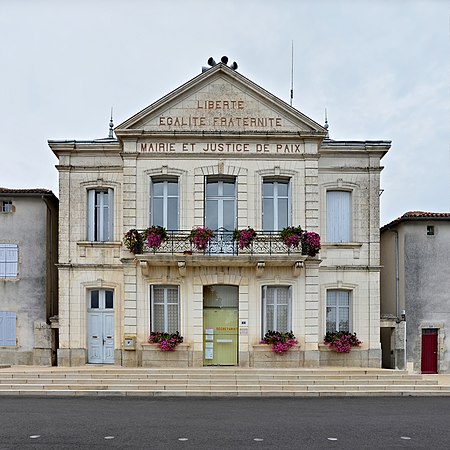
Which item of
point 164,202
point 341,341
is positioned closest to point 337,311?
point 341,341

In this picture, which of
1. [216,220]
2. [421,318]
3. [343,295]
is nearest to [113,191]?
[216,220]

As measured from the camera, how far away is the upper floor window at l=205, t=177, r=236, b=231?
18875 millimetres

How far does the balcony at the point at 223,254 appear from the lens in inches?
701

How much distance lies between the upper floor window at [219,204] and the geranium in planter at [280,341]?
3467mm

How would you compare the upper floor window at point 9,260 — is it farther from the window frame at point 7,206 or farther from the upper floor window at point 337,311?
the upper floor window at point 337,311

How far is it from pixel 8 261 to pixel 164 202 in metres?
5.71

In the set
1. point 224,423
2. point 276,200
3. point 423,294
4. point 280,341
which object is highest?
point 276,200

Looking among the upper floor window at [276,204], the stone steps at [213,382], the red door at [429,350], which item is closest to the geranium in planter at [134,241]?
the stone steps at [213,382]

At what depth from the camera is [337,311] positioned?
19484mm

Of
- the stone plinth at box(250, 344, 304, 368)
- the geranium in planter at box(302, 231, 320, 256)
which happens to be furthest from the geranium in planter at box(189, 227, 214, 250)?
the stone plinth at box(250, 344, 304, 368)

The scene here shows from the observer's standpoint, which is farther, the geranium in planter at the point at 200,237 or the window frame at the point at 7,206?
the window frame at the point at 7,206

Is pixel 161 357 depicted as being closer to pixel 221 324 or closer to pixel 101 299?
pixel 221 324

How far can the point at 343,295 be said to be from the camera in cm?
1959

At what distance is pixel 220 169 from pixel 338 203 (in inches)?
161
